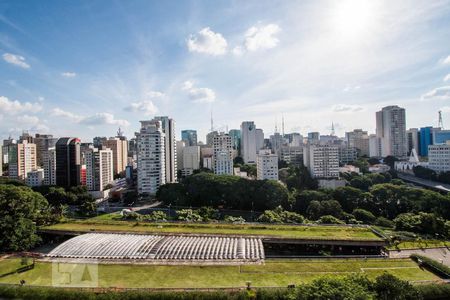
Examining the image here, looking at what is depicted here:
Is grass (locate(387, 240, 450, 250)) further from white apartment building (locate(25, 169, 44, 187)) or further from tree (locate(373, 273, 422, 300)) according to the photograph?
white apartment building (locate(25, 169, 44, 187))

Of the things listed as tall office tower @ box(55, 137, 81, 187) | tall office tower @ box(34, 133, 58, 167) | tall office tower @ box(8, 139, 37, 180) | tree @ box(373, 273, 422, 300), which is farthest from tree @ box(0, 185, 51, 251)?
tall office tower @ box(34, 133, 58, 167)

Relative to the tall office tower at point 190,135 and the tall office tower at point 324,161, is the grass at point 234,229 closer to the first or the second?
the tall office tower at point 324,161

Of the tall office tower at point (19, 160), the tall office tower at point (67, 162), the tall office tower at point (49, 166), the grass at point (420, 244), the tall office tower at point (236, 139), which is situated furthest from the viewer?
the tall office tower at point (236, 139)

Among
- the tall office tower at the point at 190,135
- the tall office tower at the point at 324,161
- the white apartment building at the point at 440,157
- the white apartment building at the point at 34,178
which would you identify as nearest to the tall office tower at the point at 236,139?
the tall office tower at the point at 190,135

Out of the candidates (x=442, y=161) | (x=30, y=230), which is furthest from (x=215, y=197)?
(x=442, y=161)

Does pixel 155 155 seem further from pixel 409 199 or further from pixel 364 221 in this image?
pixel 409 199
